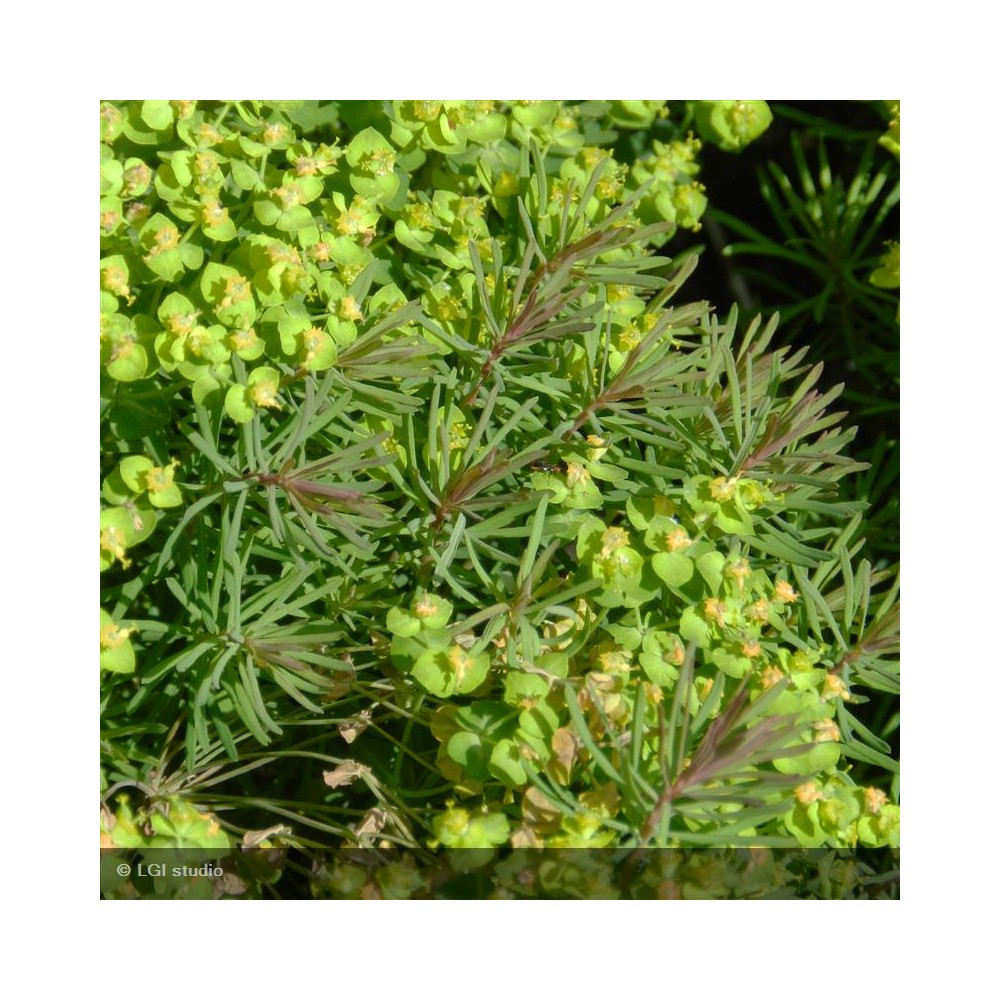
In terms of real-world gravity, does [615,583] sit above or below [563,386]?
below

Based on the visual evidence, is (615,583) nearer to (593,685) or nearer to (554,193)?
(593,685)

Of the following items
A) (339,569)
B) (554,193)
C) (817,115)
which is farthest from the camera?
(817,115)

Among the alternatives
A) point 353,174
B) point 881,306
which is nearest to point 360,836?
point 353,174

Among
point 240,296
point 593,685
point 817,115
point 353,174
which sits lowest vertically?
point 593,685

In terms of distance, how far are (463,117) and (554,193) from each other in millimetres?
112

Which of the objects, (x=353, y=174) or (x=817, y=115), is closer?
(x=353, y=174)

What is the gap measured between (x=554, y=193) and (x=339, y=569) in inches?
16.5

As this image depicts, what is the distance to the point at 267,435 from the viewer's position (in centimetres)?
90

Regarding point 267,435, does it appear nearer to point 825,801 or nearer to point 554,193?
point 554,193

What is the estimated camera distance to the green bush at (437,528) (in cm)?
84

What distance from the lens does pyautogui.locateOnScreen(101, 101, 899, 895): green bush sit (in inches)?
33.2

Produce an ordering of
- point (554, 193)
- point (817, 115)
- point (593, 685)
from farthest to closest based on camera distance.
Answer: point (817, 115) → point (554, 193) → point (593, 685)

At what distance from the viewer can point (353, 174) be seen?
0.96 metres

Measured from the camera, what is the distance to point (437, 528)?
0.90 meters
